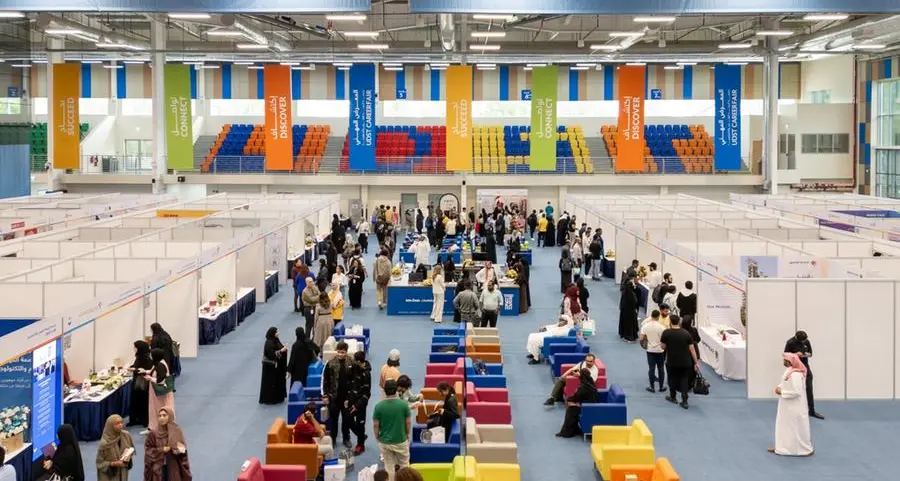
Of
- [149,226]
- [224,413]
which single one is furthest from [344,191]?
[224,413]

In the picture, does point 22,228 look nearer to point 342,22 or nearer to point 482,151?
point 342,22

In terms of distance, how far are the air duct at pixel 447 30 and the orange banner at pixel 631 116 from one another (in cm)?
506

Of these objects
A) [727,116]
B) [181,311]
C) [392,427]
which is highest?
[727,116]

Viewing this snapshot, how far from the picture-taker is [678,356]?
12305 mm

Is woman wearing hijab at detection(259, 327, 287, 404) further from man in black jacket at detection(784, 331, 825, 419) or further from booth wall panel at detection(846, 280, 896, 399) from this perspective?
booth wall panel at detection(846, 280, 896, 399)

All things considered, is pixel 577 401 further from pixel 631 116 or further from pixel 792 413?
pixel 631 116

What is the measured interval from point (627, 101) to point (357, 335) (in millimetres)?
17033

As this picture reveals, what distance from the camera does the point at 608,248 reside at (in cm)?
2577

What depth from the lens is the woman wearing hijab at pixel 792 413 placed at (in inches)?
404

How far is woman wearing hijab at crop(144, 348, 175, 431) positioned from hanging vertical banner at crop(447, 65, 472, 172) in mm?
18543

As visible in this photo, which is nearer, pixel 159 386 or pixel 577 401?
pixel 159 386

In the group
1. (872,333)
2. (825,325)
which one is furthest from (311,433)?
(872,333)

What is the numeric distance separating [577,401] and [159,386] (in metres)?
4.50

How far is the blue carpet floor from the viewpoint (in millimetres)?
10094
